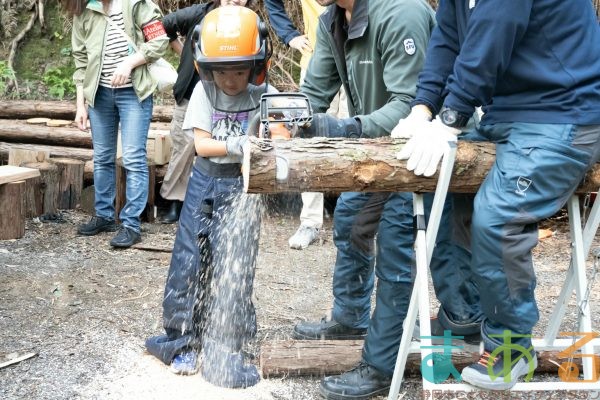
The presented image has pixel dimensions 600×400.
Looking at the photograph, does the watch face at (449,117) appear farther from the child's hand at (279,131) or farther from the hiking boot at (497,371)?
the hiking boot at (497,371)

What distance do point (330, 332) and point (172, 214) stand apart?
3178mm

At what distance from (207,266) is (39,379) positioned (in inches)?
38.8

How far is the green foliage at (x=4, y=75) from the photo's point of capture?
935cm

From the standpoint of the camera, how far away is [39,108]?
27.2 ft

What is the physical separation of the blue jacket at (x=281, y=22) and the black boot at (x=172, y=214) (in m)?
1.80

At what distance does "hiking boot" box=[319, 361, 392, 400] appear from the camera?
3.66 m

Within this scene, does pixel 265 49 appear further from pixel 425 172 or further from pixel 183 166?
pixel 183 166

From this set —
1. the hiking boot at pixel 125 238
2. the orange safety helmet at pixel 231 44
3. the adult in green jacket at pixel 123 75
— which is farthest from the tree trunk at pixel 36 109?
the orange safety helmet at pixel 231 44

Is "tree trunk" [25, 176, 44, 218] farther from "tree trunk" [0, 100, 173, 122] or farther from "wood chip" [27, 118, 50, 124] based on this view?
"tree trunk" [0, 100, 173, 122]

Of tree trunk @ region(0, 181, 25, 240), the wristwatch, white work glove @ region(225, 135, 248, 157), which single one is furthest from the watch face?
tree trunk @ region(0, 181, 25, 240)

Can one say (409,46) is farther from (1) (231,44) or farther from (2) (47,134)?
(2) (47,134)

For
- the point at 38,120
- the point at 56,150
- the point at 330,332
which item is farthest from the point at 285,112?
the point at 38,120

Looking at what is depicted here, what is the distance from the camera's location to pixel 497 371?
320 centimetres

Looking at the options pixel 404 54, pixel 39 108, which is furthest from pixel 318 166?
pixel 39 108
